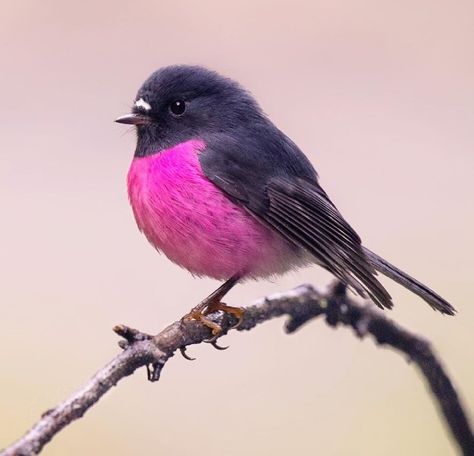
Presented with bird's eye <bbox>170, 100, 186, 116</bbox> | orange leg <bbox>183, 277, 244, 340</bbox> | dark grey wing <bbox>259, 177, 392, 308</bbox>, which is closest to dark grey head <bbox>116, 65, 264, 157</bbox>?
bird's eye <bbox>170, 100, 186, 116</bbox>

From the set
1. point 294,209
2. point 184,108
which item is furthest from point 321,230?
point 184,108

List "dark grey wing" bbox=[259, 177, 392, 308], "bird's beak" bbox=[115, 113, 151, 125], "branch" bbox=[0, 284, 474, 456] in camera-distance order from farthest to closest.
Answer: "bird's beak" bbox=[115, 113, 151, 125] < "dark grey wing" bbox=[259, 177, 392, 308] < "branch" bbox=[0, 284, 474, 456]

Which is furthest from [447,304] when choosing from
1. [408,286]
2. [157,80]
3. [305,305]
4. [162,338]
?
[157,80]

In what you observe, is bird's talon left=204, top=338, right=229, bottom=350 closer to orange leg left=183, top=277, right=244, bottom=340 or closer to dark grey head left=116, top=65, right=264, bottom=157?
orange leg left=183, top=277, right=244, bottom=340

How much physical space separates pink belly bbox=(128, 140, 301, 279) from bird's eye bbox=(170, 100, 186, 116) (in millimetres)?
75

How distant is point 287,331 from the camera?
47.5 inches

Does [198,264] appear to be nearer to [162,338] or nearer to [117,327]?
[162,338]

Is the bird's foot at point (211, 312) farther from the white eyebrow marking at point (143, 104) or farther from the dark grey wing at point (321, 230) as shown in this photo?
the white eyebrow marking at point (143, 104)

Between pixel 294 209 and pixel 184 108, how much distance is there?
0.82ft

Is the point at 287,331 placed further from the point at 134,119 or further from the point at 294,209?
the point at 134,119

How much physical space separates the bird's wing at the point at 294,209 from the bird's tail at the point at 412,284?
A: 8cm

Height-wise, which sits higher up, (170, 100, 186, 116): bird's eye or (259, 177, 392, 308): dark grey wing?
(170, 100, 186, 116): bird's eye

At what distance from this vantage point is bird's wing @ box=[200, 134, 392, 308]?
1.13 meters

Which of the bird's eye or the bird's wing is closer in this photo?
the bird's wing
